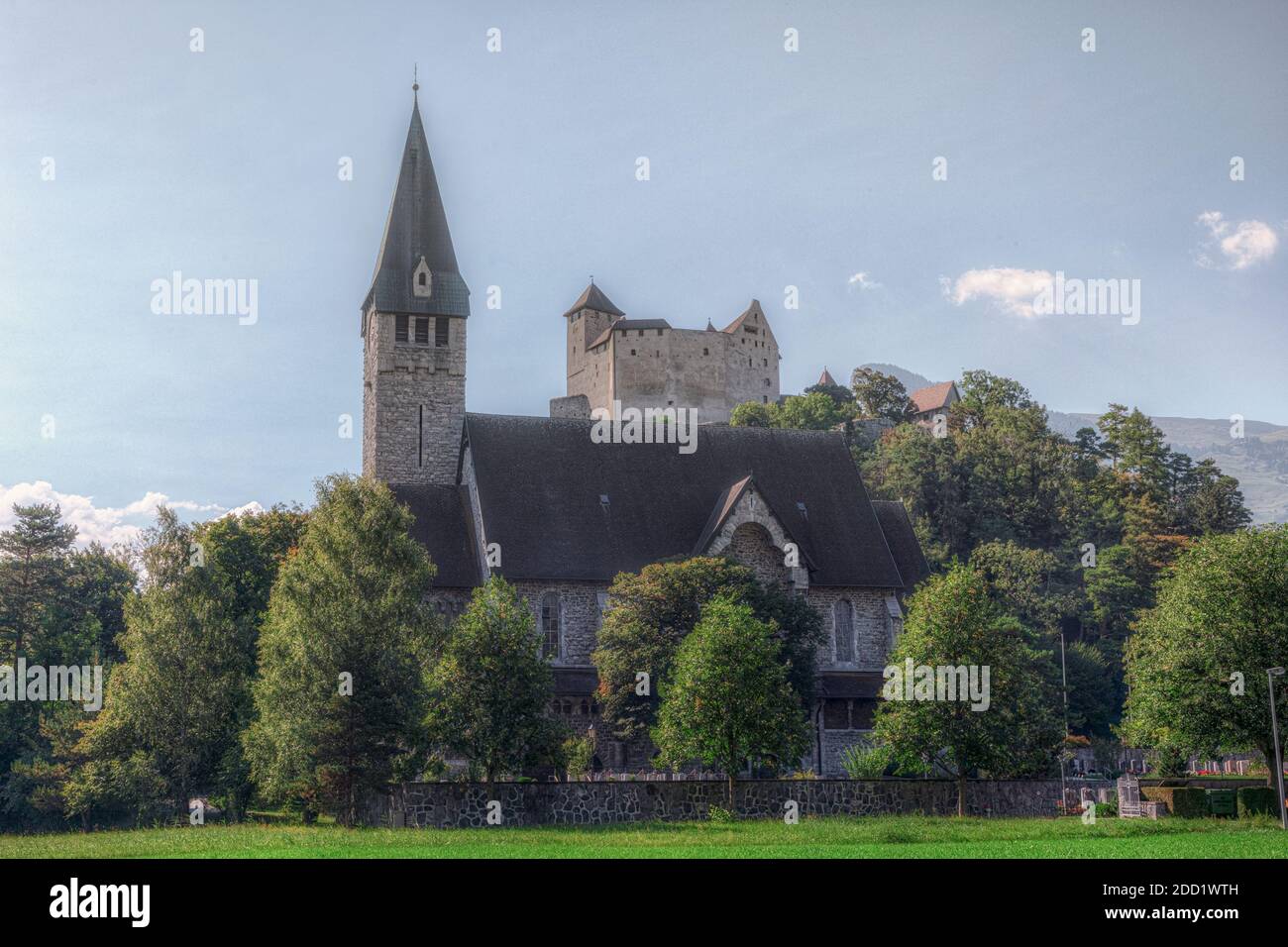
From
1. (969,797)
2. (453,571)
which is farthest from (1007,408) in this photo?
(969,797)

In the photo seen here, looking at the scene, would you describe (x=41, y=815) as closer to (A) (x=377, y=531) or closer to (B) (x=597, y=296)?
(A) (x=377, y=531)

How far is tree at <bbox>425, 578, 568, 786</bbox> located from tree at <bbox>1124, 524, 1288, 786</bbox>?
17087mm

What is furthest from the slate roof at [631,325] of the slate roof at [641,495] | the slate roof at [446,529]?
the slate roof at [446,529]

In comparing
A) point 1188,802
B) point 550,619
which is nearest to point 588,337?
point 550,619

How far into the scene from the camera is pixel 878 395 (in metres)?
122

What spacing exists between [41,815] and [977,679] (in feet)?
113

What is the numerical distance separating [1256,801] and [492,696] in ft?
66.2

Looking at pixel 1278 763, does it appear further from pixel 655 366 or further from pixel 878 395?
pixel 655 366

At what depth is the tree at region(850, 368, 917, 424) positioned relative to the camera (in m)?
122

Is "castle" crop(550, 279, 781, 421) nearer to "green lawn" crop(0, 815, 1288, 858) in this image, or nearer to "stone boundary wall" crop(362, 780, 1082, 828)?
"stone boundary wall" crop(362, 780, 1082, 828)

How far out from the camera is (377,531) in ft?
130

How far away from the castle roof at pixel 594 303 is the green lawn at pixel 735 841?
102m

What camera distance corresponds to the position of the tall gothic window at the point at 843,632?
185 feet

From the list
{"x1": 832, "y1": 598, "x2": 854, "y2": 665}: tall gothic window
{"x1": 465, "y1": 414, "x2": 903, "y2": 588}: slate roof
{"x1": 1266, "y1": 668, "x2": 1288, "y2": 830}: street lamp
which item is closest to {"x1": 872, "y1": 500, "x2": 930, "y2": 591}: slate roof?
{"x1": 465, "y1": 414, "x2": 903, "y2": 588}: slate roof
